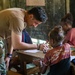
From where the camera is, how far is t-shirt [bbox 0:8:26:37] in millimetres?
2768

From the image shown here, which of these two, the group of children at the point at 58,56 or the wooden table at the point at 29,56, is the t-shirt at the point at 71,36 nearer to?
the wooden table at the point at 29,56

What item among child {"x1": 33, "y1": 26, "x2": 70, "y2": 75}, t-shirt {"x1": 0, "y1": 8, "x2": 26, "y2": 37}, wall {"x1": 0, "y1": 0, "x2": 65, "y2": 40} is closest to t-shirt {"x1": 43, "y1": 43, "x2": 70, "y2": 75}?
child {"x1": 33, "y1": 26, "x2": 70, "y2": 75}

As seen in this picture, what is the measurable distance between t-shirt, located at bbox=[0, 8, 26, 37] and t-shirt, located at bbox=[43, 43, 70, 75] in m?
0.57

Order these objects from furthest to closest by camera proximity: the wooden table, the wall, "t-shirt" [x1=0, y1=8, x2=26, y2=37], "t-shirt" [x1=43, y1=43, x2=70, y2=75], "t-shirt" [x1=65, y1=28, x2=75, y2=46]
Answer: the wall → "t-shirt" [x1=65, y1=28, x2=75, y2=46] → the wooden table → "t-shirt" [x1=0, y1=8, x2=26, y2=37] → "t-shirt" [x1=43, y1=43, x2=70, y2=75]

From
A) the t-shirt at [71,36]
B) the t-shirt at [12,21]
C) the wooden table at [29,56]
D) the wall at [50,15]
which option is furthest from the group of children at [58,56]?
the wall at [50,15]

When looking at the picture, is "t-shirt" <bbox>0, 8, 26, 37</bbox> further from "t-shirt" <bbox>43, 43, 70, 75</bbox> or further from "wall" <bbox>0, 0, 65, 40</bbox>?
"wall" <bbox>0, 0, 65, 40</bbox>

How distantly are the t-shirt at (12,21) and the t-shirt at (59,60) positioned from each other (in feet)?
1.87

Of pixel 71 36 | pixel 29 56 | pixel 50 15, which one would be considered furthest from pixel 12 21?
pixel 50 15

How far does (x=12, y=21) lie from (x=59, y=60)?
775 millimetres

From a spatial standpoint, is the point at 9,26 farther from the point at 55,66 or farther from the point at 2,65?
the point at 55,66

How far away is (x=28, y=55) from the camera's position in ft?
9.95

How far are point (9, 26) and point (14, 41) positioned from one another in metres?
0.20

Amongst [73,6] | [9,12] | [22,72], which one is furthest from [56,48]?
[73,6]

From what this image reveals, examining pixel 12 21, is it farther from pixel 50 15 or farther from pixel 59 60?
pixel 50 15
